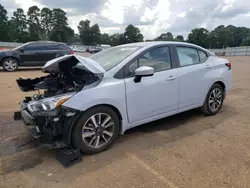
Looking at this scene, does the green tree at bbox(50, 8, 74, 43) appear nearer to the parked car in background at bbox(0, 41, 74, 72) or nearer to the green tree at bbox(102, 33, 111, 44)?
the green tree at bbox(102, 33, 111, 44)

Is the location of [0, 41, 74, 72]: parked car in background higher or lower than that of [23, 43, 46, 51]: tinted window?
lower

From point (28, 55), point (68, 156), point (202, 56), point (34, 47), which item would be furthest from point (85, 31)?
point (68, 156)

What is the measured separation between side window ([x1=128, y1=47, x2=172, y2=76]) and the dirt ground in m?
1.16

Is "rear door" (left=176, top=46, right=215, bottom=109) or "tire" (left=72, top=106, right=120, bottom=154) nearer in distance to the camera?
"tire" (left=72, top=106, right=120, bottom=154)

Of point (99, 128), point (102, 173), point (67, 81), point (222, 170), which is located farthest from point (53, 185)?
point (222, 170)

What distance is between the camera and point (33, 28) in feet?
291

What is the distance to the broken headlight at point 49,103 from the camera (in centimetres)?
322

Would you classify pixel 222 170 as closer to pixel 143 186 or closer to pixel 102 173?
pixel 143 186

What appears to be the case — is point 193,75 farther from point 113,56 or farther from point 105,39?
point 105,39

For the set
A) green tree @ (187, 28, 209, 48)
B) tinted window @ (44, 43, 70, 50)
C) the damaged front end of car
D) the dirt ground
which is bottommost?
the dirt ground

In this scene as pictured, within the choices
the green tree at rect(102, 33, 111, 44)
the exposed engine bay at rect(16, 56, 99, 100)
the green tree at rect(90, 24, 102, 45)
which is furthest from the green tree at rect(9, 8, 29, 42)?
the exposed engine bay at rect(16, 56, 99, 100)

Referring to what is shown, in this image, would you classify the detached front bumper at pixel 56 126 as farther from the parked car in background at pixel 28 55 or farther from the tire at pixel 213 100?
the parked car in background at pixel 28 55

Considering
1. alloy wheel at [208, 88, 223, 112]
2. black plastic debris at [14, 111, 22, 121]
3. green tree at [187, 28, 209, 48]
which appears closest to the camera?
black plastic debris at [14, 111, 22, 121]

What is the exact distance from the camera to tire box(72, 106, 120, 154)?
10.9 feet
